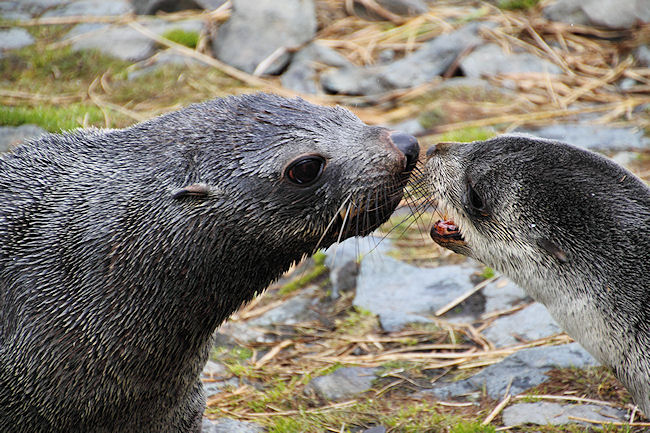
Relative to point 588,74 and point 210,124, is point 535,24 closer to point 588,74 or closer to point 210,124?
point 588,74

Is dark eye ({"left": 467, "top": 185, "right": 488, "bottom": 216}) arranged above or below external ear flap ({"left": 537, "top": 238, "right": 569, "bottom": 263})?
below

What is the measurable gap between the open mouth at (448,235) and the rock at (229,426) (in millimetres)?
1614

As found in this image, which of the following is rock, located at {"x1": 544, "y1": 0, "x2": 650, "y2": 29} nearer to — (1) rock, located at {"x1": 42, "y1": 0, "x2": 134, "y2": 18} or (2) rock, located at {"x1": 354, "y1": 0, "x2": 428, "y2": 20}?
(2) rock, located at {"x1": 354, "y1": 0, "x2": 428, "y2": 20}

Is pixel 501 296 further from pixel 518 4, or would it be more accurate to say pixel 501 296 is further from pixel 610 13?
pixel 518 4

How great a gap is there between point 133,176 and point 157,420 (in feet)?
4.23

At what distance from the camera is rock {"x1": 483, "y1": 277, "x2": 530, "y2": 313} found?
613cm

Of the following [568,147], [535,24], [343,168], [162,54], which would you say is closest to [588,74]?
[535,24]

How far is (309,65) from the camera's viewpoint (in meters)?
10.2

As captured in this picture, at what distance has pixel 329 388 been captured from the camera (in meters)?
5.33

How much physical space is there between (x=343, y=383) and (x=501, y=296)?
162cm

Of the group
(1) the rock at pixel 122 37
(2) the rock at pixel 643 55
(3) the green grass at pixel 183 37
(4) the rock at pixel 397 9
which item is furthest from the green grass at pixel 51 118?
(2) the rock at pixel 643 55

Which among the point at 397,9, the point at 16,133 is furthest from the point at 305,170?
Result: the point at 397,9

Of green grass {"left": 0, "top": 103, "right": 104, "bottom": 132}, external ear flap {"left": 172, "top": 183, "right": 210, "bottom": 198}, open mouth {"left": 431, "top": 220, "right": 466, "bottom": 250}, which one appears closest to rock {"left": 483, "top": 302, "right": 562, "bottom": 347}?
open mouth {"left": 431, "top": 220, "right": 466, "bottom": 250}

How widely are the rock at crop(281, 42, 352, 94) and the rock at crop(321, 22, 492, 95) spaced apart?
19cm
